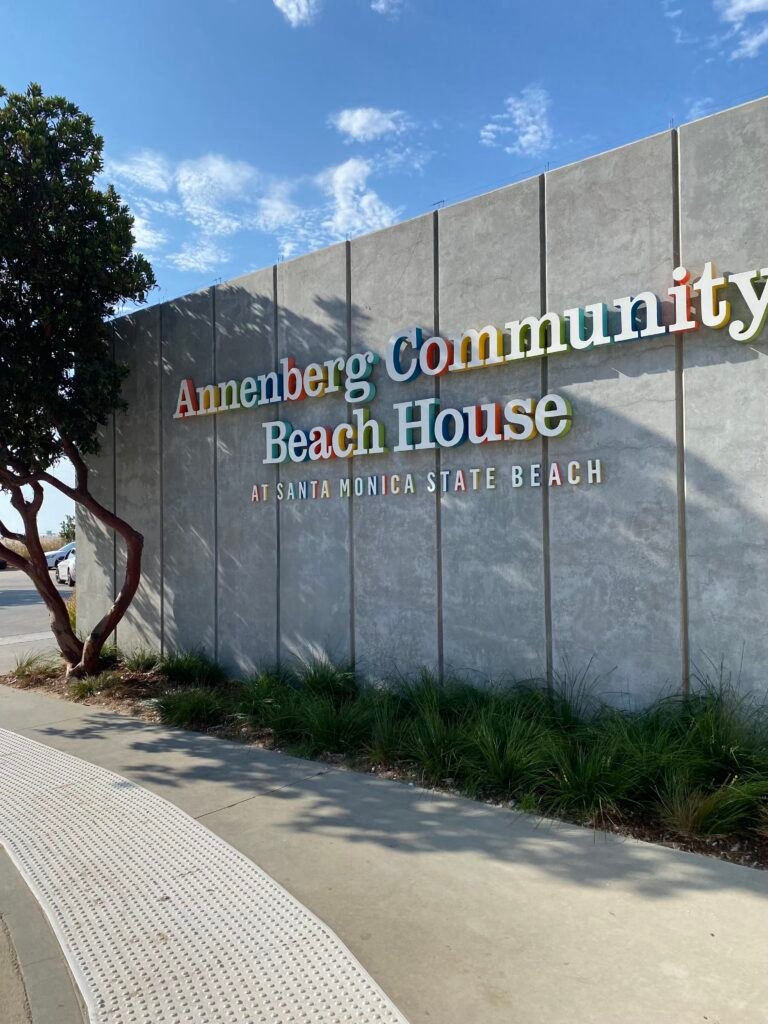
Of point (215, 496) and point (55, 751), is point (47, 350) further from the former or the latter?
point (55, 751)

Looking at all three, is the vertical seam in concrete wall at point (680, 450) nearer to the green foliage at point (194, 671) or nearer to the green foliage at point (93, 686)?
the green foliage at point (194, 671)

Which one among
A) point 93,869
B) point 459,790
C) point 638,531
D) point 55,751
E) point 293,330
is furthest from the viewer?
point 293,330

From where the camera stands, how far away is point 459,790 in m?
5.96

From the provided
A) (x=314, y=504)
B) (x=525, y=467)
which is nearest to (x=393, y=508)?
(x=314, y=504)

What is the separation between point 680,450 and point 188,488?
6.62 m

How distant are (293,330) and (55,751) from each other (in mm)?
5136

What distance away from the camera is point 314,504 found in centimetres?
915

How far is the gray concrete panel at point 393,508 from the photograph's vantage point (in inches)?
318

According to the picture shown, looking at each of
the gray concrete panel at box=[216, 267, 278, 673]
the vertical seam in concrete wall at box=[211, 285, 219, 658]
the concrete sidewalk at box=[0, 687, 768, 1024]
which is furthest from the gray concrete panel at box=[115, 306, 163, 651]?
the concrete sidewalk at box=[0, 687, 768, 1024]

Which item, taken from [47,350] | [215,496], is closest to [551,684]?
[215,496]

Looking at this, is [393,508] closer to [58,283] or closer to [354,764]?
[354,764]

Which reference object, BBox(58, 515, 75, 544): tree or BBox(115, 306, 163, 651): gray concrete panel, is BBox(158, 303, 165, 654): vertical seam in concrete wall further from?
BBox(58, 515, 75, 544): tree

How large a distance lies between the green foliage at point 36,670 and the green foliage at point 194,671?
75.7 inches

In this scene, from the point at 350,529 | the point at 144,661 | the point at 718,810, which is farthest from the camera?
the point at 144,661
